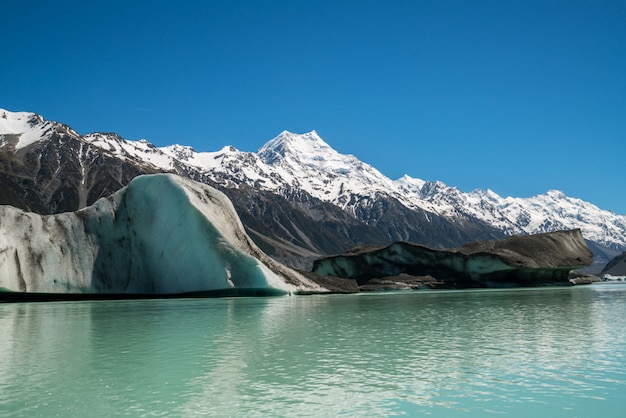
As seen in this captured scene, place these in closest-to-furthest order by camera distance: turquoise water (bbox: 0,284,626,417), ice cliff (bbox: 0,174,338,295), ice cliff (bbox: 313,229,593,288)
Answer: turquoise water (bbox: 0,284,626,417) < ice cliff (bbox: 0,174,338,295) < ice cliff (bbox: 313,229,593,288)

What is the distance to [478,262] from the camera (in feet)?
247

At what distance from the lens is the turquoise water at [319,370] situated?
922cm

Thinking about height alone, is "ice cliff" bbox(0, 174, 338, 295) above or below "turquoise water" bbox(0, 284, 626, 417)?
above

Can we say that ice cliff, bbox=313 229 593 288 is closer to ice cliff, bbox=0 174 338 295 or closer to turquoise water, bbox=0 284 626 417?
ice cliff, bbox=0 174 338 295

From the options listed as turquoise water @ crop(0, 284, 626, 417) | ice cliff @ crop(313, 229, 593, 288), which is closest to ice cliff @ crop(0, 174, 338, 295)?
turquoise water @ crop(0, 284, 626, 417)

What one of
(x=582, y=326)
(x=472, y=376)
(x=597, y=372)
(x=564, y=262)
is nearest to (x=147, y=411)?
(x=472, y=376)

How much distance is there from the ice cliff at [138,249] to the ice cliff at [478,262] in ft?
107

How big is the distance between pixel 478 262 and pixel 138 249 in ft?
149

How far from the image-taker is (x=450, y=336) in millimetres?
17703

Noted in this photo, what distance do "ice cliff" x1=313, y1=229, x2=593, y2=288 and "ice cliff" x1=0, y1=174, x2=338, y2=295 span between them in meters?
32.6

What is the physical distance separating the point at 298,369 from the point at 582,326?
12231 mm

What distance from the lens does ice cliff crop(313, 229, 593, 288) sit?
2938 inches

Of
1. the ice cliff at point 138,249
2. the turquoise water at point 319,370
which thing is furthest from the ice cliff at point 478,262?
the turquoise water at point 319,370

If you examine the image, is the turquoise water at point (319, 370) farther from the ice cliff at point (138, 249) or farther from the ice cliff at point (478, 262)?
the ice cliff at point (478, 262)
